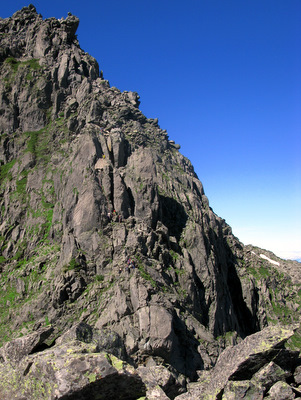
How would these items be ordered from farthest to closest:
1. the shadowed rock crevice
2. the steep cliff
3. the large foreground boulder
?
the shadowed rock crevice
the steep cliff
the large foreground boulder

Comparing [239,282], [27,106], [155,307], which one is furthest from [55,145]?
[239,282]

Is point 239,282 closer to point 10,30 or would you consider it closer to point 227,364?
point 227,364

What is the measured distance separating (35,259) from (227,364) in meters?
42.0

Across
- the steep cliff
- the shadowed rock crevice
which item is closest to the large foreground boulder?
the steep cliff

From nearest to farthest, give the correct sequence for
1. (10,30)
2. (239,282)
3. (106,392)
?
(106,392)
(239,282)
(10,30)

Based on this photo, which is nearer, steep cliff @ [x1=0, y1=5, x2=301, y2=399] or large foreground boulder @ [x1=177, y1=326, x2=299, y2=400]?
large foreground boulder @ [x1=177, y1=326, x2=299, y2=400]

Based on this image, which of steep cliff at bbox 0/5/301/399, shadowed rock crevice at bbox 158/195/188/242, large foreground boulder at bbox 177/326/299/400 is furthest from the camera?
shadowed rock crevice at bbox 158/195/188/242

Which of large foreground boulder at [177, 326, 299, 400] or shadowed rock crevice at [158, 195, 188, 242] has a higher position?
shadowed rock crevice at [158, 195, 188, 242]

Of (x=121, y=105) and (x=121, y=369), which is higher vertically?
(x=121, y=105)

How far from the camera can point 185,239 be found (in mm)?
56844

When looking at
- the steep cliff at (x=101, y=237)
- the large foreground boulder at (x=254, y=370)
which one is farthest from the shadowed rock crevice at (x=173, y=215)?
the large foreground boulder at (x=254, y=370)

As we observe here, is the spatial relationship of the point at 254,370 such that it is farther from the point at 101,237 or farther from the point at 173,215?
the point at 173,215

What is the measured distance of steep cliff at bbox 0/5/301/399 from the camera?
36.3 m

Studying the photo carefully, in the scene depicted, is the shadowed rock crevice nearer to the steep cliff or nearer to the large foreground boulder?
the steep cliff
